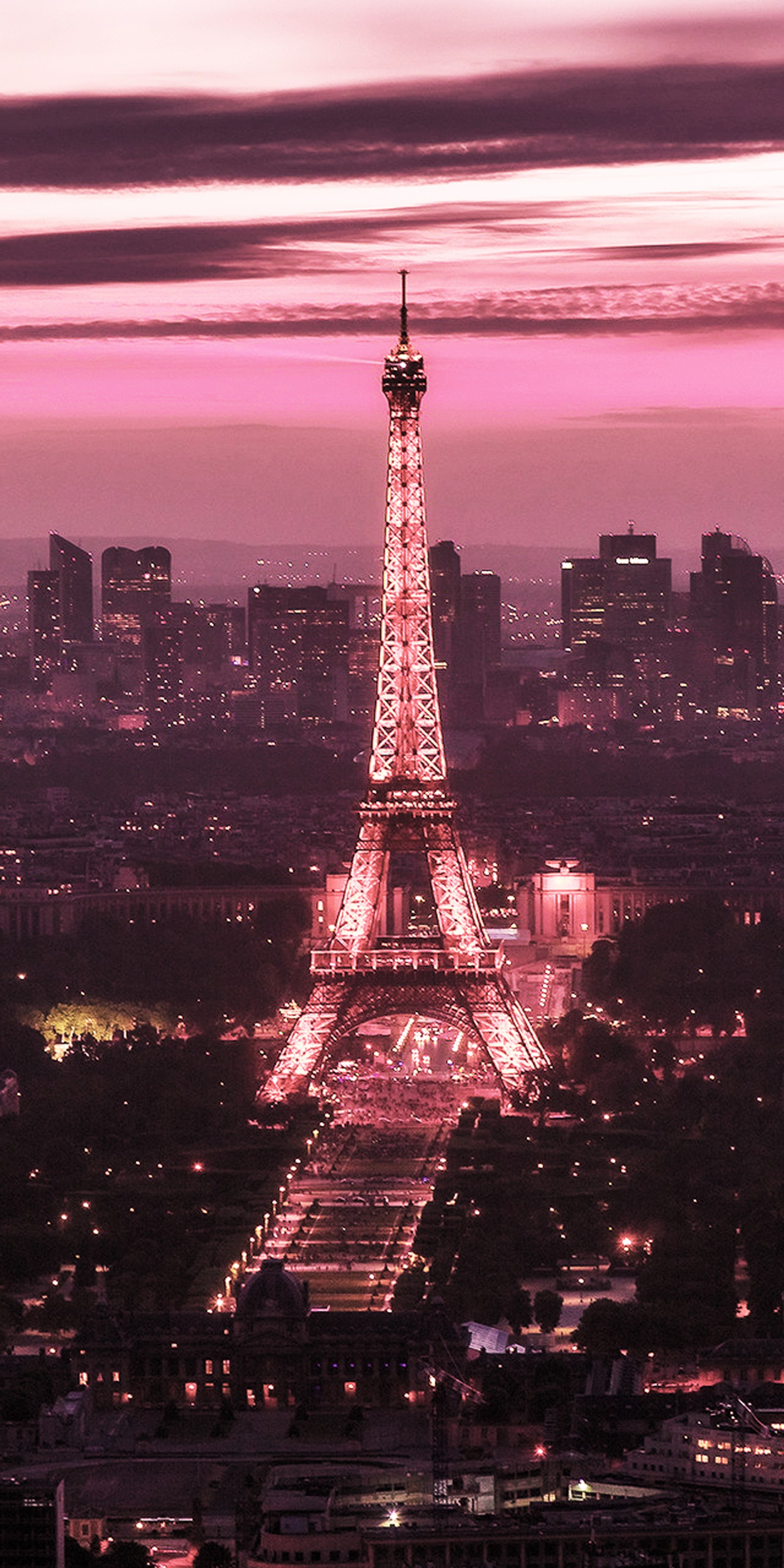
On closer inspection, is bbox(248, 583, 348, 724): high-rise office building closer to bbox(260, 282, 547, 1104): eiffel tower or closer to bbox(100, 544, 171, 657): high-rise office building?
bbox(100, 544, 171, 657): high-rise office building

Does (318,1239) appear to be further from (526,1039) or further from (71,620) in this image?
(71,620)

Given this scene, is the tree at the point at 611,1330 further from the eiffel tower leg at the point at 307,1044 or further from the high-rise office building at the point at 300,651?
Answer: the high-rise office building at the point at 300,651

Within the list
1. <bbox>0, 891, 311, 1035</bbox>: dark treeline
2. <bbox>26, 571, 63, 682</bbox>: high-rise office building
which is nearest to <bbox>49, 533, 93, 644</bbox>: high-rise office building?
<bbox>26, 571, 63, 682</bbox>: high-rise office building

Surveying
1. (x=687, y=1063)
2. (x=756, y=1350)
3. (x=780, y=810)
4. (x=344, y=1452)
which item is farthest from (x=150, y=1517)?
(x=780, y=810)

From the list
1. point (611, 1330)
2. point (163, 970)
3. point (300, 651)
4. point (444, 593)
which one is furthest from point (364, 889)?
point (300, 651)

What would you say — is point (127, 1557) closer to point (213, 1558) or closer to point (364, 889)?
point (213, 1558)
